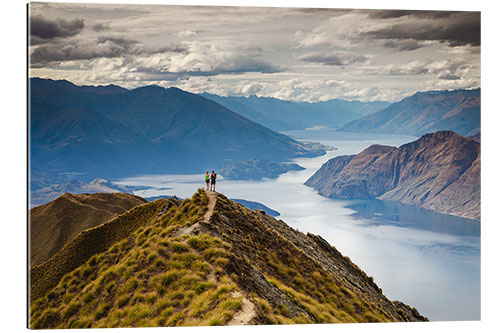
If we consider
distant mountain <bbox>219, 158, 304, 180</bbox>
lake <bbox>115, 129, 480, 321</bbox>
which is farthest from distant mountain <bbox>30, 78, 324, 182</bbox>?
lake <bbox>115, 129, 480, 321</bbox>

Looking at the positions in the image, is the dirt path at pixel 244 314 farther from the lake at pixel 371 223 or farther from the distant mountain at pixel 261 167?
the distant mountain at pixel 261 167

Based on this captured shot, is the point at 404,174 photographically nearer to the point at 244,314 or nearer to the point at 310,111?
the point at 310,111

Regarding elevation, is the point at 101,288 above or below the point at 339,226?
above

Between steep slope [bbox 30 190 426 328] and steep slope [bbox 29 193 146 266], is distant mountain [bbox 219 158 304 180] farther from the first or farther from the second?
steep slope [bbox 30 190 426 328]

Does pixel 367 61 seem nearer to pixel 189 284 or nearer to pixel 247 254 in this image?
pixel 247 254

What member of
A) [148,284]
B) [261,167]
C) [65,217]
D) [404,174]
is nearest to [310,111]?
[404,174]

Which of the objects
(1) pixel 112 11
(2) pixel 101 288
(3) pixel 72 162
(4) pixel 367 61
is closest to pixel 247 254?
(2) pixel 101 288
